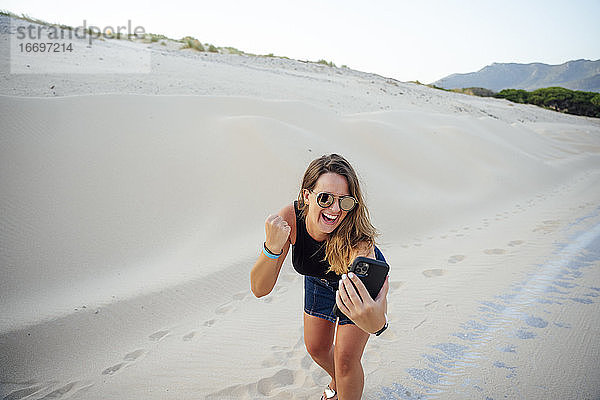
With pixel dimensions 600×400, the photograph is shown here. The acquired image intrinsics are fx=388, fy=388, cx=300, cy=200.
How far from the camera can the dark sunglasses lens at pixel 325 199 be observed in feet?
6.64

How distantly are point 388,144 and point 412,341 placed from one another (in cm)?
688

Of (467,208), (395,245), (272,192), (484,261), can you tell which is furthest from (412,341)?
(467,208)

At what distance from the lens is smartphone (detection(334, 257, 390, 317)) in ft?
5.63

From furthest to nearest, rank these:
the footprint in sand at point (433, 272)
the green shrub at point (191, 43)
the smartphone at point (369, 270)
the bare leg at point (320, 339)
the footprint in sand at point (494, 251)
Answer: the green shrub at point (191, 43), the footprint in sand at point (494, 251), the footprint in sand at point (433, 272), the bare leg at point (320, 339), the smartphone at point (369, 270)

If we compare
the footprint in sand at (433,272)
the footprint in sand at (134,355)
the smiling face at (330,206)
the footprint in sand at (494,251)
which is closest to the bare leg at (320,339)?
the smiling face at (330,206)

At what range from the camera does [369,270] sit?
5.65 ft

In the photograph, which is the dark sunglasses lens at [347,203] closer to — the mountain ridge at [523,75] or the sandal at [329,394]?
the sandal at [329,394]

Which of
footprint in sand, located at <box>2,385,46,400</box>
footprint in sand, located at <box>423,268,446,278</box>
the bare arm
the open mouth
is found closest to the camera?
the bare arm

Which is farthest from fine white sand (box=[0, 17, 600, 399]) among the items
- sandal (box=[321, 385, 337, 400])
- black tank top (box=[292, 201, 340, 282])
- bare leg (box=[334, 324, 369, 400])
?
black tank top (box=[292, 201, 340, 282])

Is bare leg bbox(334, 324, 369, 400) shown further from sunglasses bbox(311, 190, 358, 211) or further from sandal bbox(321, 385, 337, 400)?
sunglasses bbox(311, 190, 358, 211)

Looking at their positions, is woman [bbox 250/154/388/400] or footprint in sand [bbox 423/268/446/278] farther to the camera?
footprint in sand [bbox 423/268/446/278]

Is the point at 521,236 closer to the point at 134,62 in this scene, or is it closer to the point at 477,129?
the point at 477,129

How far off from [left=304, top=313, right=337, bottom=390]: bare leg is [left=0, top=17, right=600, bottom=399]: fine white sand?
0.37m

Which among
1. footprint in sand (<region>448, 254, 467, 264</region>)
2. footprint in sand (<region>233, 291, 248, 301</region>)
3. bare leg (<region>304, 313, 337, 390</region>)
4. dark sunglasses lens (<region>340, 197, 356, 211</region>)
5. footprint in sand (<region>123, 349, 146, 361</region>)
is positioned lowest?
footprint in sand (<region>123, 349, 146, 361</region>)
